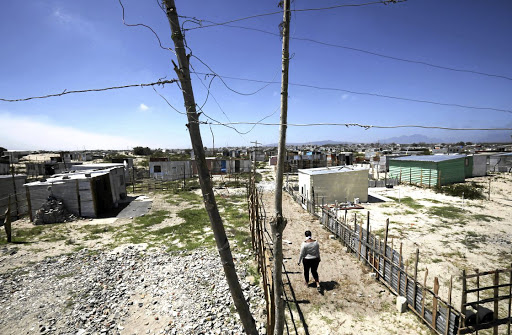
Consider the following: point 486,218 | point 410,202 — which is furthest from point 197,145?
point 410,202

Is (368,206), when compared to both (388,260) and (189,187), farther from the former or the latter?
(189,187)

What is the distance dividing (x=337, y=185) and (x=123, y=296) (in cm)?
1543

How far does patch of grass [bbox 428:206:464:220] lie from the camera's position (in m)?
14.4

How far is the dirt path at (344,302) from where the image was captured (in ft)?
19.0

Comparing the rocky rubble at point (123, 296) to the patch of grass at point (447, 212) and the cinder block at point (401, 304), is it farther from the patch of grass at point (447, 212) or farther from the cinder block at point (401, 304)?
the patch of grass at point (447, 212)

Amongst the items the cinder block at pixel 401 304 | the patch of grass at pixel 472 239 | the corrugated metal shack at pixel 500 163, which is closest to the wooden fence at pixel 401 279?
the cinder block at pixel 401 304

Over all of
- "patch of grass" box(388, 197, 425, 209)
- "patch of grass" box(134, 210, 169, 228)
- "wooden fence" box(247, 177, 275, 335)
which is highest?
"wooden fence" box(247, 177, 275, 335)

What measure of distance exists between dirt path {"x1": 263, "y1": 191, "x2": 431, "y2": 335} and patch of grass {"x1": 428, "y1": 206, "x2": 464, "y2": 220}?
9453mm

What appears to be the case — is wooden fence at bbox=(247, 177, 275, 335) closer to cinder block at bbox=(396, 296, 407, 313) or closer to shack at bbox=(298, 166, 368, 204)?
cinder block at bbox=(396, 296, 407, 313)

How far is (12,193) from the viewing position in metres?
15.0

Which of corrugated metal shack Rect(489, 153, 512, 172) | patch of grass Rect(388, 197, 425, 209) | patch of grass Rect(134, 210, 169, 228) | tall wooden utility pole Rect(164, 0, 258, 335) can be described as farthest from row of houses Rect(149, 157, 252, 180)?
corrugated metal shack Rect(489, 153, 512, 172)

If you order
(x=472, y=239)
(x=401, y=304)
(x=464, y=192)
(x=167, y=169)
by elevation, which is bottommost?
(x=472, y=239)

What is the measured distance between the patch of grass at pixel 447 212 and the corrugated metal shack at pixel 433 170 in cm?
829

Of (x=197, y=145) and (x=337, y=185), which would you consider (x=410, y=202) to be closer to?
(x=337, y=185)
